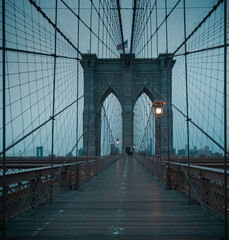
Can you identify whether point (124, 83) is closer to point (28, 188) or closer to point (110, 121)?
point (110, 121)

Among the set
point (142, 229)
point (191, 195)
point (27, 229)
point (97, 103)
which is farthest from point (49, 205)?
Answer: point (97, 103)

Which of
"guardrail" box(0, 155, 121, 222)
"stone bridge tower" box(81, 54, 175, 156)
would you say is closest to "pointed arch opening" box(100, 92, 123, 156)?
"stone bridge tower" box(81, 54, 175, 156)

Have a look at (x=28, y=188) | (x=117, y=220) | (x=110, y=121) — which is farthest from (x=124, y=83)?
(x=117, y=220)

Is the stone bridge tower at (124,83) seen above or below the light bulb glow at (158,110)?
above

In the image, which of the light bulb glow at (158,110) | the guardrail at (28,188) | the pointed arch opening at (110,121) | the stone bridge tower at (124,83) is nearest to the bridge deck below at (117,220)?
the guardrail at (28,188)

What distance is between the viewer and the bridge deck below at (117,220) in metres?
2.58

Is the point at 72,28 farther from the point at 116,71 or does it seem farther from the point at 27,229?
the point at 27,229

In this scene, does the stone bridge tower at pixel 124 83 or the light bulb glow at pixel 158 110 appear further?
the stone bridge tower at pixel 124 83

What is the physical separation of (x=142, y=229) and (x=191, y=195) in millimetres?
1960

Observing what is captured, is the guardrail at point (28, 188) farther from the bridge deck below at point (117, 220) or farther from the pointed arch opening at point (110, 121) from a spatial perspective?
the pointed arch opening at point (110, 121)

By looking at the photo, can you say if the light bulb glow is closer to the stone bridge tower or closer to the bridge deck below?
the bridge deck below

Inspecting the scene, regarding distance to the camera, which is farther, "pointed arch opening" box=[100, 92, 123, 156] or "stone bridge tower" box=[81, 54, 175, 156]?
"stone bridge tower" box=[81, 54, 175, 156]

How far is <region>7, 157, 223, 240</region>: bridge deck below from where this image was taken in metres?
2.58

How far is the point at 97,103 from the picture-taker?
101 ft
